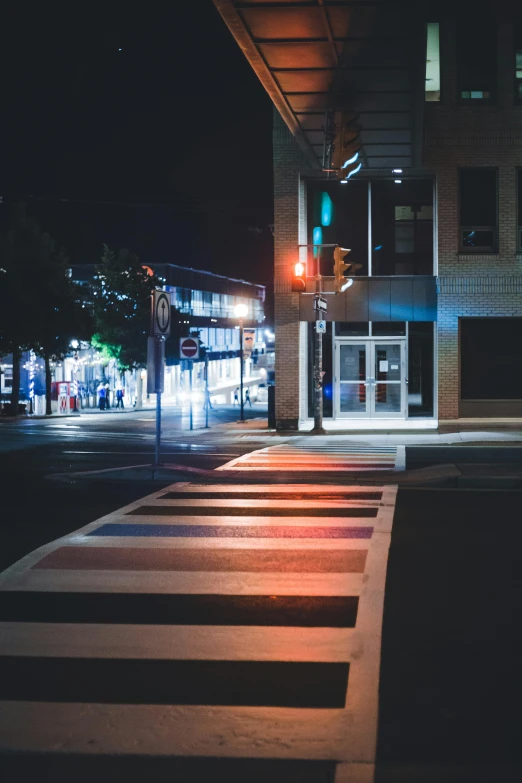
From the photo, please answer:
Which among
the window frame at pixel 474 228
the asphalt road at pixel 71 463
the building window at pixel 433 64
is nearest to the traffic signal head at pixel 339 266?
the asphalt road at pixel 71 463

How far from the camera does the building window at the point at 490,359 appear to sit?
2808cm

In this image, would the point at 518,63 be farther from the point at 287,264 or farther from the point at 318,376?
the point at 318,376

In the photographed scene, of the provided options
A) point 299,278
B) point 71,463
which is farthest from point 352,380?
point 71,463

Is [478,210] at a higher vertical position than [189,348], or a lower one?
higher

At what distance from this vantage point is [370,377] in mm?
29219

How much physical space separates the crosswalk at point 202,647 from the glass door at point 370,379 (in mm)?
18237

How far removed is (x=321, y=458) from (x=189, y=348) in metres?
8.94

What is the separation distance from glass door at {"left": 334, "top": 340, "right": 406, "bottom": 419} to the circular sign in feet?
42.2

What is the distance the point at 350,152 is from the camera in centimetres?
1548

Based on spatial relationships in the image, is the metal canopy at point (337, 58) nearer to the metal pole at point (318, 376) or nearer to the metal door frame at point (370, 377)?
the metal pole at point (318, 376)

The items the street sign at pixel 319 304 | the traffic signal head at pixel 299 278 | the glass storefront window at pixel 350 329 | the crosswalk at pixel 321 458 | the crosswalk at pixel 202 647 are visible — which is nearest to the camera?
the crosswalk at pixel 202 647

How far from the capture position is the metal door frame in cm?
2898

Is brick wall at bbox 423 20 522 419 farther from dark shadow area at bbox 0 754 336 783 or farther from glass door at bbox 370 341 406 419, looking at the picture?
dark shadow area at bbox 0 754 336 783

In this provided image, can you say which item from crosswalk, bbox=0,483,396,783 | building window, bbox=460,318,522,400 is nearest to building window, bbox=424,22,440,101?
building window, bbox=460,318,522,400
